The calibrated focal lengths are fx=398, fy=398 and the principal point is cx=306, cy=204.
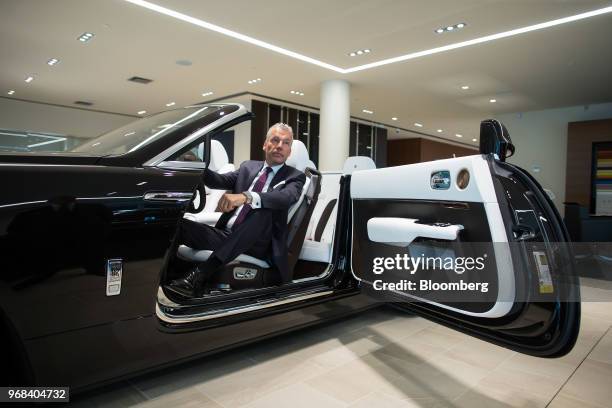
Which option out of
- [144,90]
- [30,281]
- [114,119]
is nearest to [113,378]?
[30,281]

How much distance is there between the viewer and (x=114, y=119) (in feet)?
40.3

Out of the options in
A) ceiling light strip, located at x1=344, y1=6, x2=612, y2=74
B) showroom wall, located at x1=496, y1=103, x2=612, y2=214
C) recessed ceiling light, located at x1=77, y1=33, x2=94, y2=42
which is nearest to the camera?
ceiling light strip, located at x1=344, y1=6, x2=612, y2=74

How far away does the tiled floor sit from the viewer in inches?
58.1

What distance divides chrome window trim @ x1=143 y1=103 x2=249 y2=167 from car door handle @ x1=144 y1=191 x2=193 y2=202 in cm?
12

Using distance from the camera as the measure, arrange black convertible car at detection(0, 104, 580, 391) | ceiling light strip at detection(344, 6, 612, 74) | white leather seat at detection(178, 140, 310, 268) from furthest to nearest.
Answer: ceiling light strip at detection(344, 6, 612, 74), white leather seat at detection(178, 140, 310, 268), black convertible car at detection(0, 104, 580, 391)

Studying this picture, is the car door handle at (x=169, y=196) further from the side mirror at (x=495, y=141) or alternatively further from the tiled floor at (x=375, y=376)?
the side mirror at (x=495, y=141)

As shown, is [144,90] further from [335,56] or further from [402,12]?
[402,12]

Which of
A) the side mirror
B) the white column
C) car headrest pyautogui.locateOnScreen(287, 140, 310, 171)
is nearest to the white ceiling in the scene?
the white column

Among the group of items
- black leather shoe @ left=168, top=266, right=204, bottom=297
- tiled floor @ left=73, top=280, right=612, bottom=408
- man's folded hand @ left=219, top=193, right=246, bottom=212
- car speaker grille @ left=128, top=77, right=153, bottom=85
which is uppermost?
car speaker grille @ left=128, top=77, right=153, bottom=85

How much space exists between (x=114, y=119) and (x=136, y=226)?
12593 millimetres

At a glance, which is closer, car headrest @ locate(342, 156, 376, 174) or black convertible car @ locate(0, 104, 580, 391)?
black convertible car @ locate(0, 104, 580, 391)

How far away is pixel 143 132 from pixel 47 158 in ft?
1.51

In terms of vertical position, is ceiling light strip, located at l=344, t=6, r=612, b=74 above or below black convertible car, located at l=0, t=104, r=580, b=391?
above

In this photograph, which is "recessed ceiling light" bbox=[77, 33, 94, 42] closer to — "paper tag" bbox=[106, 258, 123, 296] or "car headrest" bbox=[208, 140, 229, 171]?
"car headrest" bbox=[208, 140, 229, 171]
